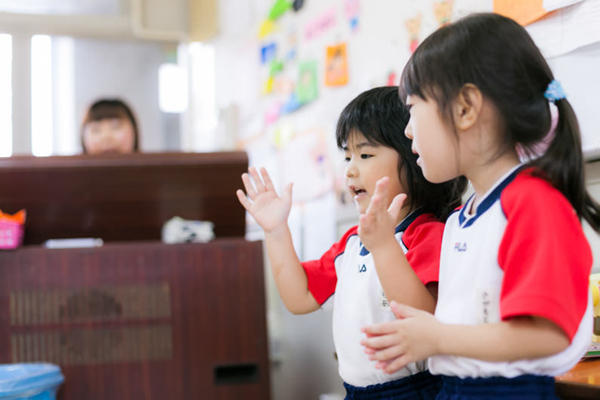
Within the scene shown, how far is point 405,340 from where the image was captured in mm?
708

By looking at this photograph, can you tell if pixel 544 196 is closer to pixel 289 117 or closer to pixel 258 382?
pixel 258 382

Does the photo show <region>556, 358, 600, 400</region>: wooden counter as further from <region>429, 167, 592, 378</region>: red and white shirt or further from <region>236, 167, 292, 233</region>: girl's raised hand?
<region>236, 167, 292, 233</region>: girl's raised hand

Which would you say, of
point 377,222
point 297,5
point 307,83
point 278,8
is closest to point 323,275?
point 377,222

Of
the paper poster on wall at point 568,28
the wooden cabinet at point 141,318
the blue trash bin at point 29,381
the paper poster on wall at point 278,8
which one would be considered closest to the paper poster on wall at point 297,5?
the paper poster on wall at point 278,8

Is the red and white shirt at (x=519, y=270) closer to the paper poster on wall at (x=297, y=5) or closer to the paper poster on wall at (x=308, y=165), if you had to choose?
the paper poster on wall at (x=308, y=165)

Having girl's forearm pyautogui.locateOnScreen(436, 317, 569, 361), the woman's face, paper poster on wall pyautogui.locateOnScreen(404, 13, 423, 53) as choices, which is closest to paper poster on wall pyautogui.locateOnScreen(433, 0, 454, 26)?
paper poster on wall pyautogui.locateOnScreen(404, 13, 423, 53)

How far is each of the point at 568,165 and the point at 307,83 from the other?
137cm

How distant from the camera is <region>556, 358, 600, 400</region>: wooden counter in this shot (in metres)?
0.64

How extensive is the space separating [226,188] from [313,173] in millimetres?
583

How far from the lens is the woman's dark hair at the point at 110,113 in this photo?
93.5 inches

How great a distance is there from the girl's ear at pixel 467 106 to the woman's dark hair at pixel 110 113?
1.85 metres

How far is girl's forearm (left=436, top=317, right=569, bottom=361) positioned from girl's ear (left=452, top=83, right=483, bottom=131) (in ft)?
0.76

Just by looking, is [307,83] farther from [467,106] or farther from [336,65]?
[467,106]

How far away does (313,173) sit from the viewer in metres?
1.98
